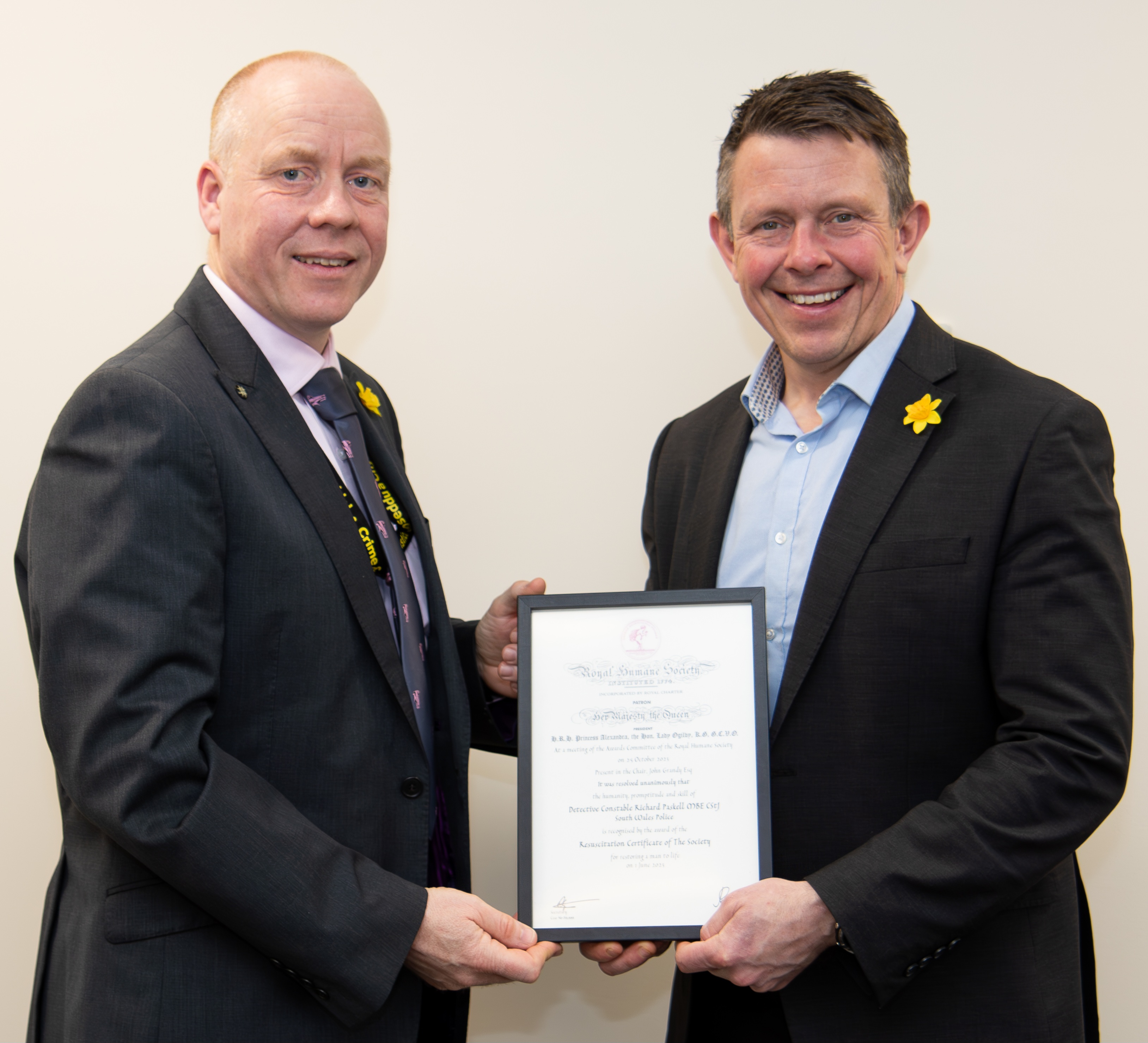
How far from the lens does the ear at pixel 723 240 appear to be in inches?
92.4

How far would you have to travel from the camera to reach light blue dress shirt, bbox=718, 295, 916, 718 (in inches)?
81.7

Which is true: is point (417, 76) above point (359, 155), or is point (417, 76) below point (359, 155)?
above

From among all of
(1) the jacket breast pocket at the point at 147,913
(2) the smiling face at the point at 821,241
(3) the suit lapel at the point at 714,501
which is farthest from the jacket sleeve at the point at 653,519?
(1) the jacket breast pocket at the point at 147,913

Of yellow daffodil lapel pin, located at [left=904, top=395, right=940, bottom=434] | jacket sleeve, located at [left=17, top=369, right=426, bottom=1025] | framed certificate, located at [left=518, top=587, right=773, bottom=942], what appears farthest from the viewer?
yellow daffodil lapel pin, located at [left=904, top=395, right=940, bottom=434]

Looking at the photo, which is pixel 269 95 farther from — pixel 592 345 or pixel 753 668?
pixel 753 668

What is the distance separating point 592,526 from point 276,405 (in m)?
1.28

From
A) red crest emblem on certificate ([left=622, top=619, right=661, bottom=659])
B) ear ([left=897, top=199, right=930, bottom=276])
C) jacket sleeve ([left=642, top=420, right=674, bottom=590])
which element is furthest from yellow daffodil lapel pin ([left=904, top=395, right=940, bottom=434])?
jacket sleeve ([left=642, top=420, right=674, bottom=590])

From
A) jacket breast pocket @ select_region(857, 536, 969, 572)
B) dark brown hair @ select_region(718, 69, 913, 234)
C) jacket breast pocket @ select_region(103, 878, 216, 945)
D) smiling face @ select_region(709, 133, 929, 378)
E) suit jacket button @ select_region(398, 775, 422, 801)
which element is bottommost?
jacket breast pocket @ select_region(103, 878, 216, 945)

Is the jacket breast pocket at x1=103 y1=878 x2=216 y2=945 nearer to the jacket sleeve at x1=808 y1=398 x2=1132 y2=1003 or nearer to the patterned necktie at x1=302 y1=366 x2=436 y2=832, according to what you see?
the patterned necktie at x1=302 y1=366 x2=436 y2=832

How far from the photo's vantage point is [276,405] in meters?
1.92

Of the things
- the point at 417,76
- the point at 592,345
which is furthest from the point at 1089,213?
the point at 417,76

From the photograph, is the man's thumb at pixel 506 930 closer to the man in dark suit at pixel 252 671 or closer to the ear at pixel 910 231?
the man in dark suit at pixel 252 671
